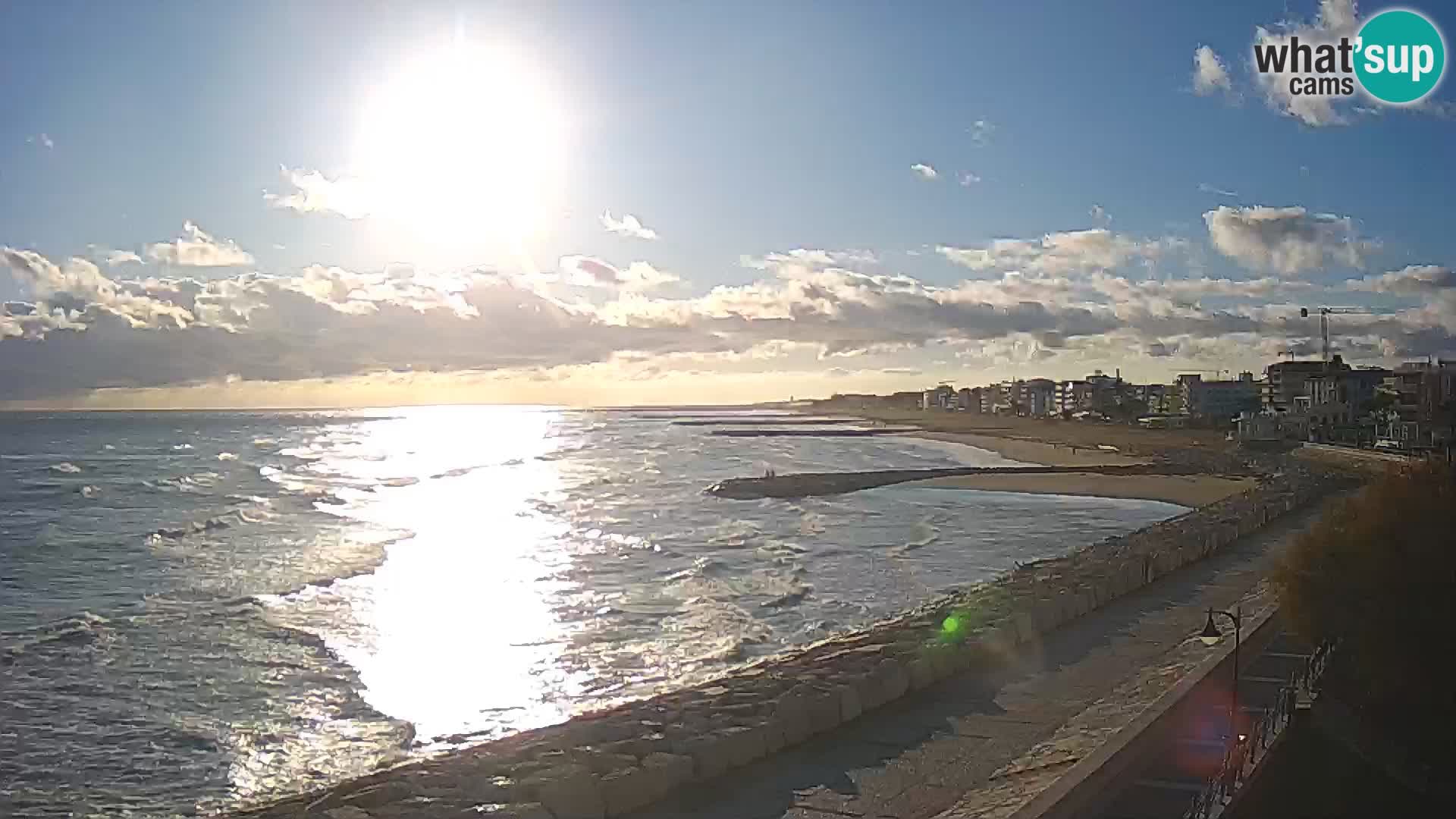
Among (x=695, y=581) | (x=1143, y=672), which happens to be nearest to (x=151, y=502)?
(x=695, y=581)

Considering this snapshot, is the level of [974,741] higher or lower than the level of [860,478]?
higher

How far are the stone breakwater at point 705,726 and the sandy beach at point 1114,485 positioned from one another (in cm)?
2609

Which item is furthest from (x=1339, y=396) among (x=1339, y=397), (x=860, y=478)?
(x=860, y=478)

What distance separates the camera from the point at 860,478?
50719 millimetres

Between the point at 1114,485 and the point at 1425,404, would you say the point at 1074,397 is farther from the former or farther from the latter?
the point at 1114,485

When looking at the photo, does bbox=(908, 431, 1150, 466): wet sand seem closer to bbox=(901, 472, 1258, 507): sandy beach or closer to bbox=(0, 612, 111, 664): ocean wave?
bbox=(901, 472, 1258, 507): sandy beach

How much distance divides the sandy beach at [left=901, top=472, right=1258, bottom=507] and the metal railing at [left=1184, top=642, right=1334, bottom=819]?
29868mm

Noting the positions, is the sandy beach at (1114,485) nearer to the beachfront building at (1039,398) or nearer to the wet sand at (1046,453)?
the wet sand at (1046,453)

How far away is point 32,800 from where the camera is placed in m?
10.8

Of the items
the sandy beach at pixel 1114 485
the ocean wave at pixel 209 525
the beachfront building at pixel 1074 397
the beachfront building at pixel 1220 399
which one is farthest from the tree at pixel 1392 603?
the beachfront building at pixel 1074 397

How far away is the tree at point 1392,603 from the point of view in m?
10.2

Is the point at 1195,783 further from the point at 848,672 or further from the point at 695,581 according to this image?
the point at 695,581

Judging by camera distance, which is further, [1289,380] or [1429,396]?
[1289,380]

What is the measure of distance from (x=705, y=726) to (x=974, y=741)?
242cm
